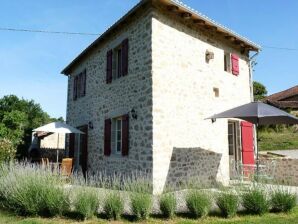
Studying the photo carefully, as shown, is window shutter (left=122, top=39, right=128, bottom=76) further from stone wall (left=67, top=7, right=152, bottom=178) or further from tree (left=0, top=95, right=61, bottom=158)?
tree (left=0, top=95, right=61, bottom=158)

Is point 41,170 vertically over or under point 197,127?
under

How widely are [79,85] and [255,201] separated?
1026 cm

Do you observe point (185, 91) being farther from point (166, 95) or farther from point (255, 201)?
point (255, 201)

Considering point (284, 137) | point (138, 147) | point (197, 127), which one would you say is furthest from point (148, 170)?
point (284, 137)

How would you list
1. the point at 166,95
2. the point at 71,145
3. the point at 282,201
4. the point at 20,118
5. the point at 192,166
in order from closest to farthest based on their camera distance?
the point at 282,201
the point at 166,95
the point at 192,166
the point at 71,145
the point at 20,118

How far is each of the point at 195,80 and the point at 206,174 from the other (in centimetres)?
298

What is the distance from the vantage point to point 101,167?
11.0 metres

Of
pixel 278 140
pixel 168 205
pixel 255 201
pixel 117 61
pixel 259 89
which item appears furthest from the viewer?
pixel 259 89

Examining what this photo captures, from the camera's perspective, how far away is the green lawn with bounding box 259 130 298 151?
68.0 feet

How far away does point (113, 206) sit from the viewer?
5914 millimetres

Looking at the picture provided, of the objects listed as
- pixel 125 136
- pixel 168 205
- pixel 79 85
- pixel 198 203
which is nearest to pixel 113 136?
pixel 125 136

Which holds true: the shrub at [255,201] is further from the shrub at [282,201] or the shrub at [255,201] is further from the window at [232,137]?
the window at [232,137]

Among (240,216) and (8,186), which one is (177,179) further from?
(8,186)

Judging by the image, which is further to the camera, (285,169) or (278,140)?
(278,140)
